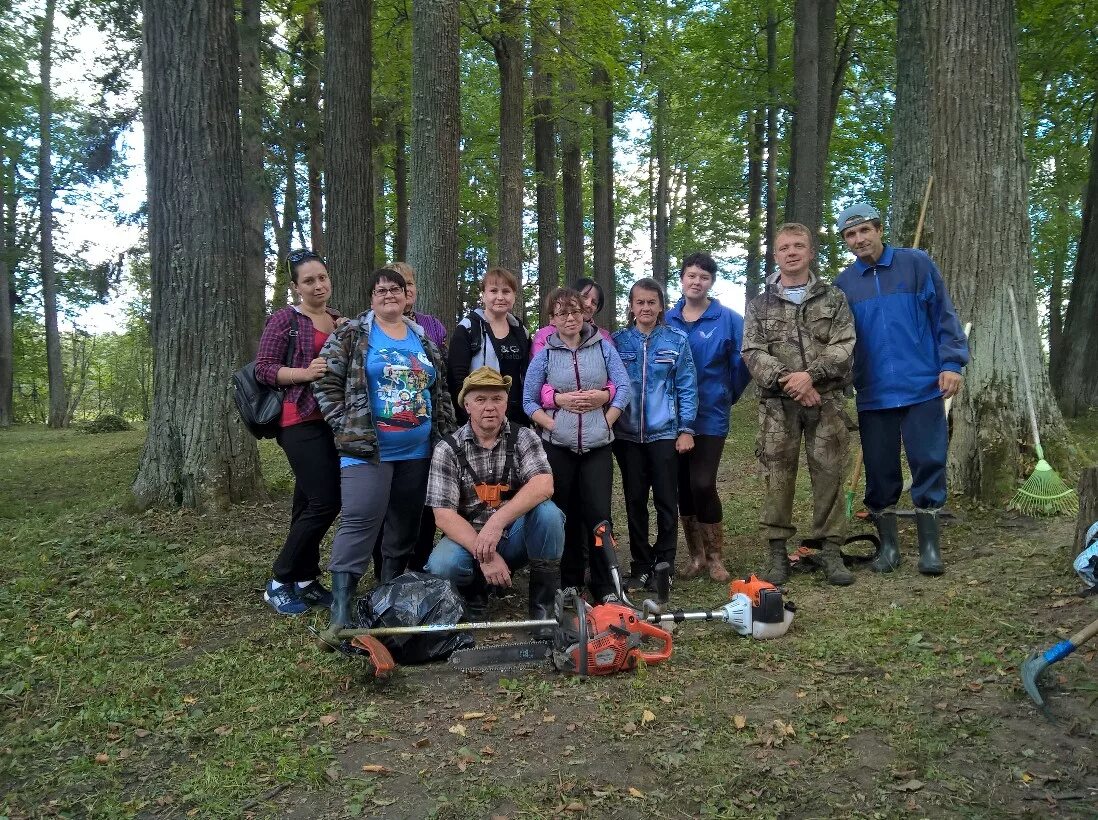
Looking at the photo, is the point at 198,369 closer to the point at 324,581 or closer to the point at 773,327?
the point at 324,581

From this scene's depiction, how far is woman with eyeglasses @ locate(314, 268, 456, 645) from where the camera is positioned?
4.30 m

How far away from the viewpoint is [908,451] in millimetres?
4750

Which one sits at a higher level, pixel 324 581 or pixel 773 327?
pixel 773 327

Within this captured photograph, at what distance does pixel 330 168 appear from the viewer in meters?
8.41

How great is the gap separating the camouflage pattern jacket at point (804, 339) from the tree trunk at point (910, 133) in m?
3.55

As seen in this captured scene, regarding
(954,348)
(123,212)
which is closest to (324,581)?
(954,348)

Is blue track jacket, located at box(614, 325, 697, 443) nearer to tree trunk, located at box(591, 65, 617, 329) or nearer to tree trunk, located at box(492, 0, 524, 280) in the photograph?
tree trunk, located at box(492, 0, 524, 280)

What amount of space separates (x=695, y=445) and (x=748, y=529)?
6.06 feet

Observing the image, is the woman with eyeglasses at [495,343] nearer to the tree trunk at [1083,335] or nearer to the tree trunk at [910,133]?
the tree trunk at [910,133]

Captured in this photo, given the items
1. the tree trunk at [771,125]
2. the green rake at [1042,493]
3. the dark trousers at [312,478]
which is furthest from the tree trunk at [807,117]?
the dark trousers at [312,478]

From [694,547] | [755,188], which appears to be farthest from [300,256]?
[755,188]

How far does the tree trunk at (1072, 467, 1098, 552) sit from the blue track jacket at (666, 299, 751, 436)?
201cm

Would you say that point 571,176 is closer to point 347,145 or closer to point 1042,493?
point 347,145

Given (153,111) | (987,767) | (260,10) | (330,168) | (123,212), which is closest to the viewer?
(987,767)
